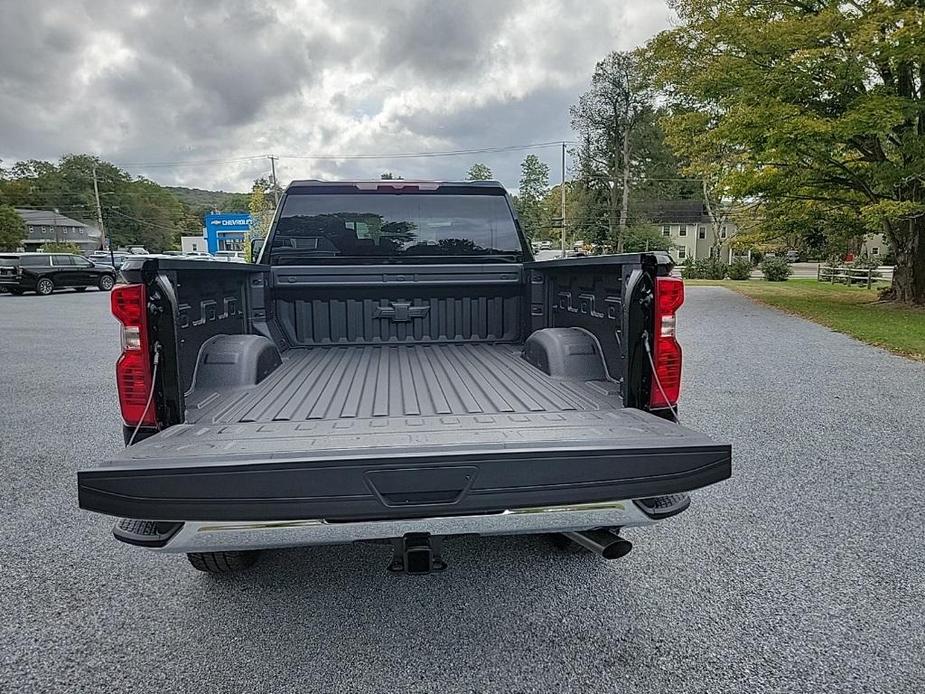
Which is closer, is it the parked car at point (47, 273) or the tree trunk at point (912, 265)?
the tree trunk at point (912, 265)

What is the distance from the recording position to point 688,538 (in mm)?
3082

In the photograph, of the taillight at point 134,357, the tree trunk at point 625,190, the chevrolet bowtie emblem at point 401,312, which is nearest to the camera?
the taillight at point 134,357

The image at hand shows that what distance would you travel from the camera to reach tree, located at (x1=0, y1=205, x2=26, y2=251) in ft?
166

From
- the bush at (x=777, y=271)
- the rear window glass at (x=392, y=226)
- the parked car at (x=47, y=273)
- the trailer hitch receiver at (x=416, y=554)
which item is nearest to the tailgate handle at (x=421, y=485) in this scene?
the trailer hitch receiver at (x=416, y=554)

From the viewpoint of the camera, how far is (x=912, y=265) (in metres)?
15.2

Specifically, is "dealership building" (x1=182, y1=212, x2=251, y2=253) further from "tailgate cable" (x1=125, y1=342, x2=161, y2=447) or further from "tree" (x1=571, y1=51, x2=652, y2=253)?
"tailgate cable" (x1=125, y1=342, x2=161, y2=447)

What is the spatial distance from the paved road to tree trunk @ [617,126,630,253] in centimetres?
4228

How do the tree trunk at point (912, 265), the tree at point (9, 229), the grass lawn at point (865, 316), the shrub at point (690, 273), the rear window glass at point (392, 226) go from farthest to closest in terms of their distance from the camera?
1. the tree at point (9, 229)
2. the shrub at point (690, 273)
3. the tree trunk at point (912, 265)
4. the grass lawn at point (865, 316)
5. the rear window glass at point (392, 226)

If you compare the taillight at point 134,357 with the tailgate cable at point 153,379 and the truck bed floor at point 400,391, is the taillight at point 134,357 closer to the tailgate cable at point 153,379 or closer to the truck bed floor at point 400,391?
the tailgate cable at point 153,379

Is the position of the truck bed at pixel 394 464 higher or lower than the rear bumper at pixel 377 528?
higher

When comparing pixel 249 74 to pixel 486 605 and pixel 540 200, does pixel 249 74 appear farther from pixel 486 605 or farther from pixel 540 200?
pixel 540 200

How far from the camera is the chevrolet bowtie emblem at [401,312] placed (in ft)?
12.9

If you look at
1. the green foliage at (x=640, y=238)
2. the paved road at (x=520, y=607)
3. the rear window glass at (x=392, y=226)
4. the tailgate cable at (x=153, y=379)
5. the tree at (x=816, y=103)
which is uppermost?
the tree at (x=816, y=103)

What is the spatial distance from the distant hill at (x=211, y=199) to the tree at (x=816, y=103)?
84753 millimetres
